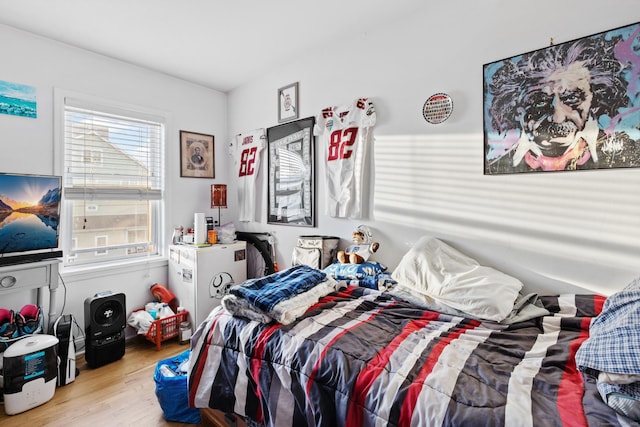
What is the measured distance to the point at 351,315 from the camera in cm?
156

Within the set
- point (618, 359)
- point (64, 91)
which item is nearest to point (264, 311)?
point (618, 359)

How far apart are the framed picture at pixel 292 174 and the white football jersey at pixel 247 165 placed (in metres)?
0.18

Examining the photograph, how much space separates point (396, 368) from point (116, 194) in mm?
2907

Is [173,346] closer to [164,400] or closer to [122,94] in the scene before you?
[164,400]

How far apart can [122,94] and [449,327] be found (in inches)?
130

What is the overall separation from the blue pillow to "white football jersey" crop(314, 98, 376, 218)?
0.42 m

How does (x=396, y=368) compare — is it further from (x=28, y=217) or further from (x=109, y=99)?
(x=109, y=99)

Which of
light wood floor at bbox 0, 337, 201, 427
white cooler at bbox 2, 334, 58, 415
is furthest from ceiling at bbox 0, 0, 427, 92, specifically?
light wood floor at bbox 0, 337, 201, 427

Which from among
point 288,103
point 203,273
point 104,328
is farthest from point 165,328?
point 288,103

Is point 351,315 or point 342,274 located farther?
point 342,274

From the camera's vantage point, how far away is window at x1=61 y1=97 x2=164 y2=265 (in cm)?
264

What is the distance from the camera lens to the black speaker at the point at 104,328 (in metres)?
2.40

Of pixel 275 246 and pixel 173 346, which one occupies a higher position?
pixel 275 246

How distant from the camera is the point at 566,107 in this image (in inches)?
62.3
